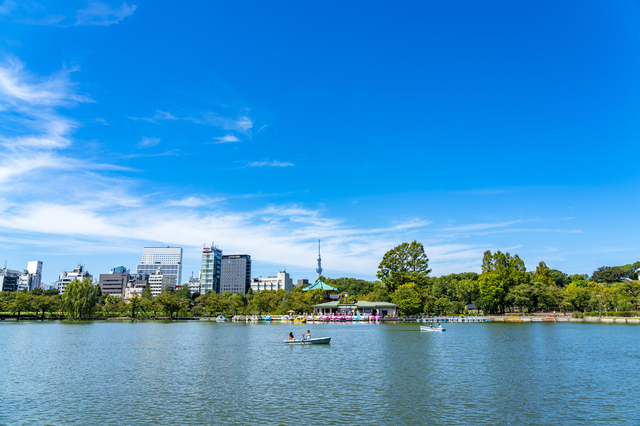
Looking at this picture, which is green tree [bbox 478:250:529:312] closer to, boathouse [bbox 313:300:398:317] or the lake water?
boathouse [bbox 313:300:398:317]

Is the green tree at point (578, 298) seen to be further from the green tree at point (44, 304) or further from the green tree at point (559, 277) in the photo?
the green tree at point (44, 304)

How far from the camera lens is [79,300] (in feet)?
283

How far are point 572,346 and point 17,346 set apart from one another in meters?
53.7

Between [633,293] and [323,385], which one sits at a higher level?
[633,293]

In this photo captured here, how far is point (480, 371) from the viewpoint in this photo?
1064 inches

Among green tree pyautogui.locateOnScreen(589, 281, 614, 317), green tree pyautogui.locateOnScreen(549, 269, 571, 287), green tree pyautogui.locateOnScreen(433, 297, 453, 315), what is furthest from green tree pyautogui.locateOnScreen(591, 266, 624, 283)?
green tree pyautogui.locateOnScreen(433, 297, 453, 315)

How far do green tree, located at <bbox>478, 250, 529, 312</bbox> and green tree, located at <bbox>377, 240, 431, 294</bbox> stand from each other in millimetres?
13471

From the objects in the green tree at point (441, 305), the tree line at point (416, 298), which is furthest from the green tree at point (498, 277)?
the green tree at point (441, 305)

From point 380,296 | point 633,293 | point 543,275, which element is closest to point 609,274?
point 543,275

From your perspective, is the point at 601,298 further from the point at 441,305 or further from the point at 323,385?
the point at 323,385

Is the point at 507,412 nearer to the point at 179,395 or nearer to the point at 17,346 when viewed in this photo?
the point at 179,395

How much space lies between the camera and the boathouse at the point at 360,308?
319 feet

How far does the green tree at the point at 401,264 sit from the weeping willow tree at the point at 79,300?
65.9 meters

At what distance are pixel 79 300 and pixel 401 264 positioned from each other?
7198 cm
